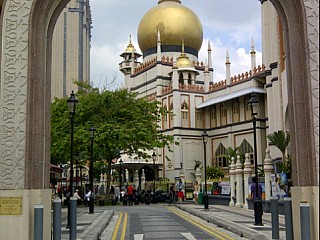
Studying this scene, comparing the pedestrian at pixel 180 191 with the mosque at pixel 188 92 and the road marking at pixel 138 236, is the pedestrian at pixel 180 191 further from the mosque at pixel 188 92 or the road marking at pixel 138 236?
the road marking at pixel 138 236

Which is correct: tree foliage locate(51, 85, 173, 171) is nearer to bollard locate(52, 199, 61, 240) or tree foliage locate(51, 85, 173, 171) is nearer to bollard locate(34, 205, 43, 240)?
bollard locate(52, 199, 61, 240)

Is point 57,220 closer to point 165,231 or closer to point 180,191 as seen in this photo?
point 165,231

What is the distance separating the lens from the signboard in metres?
9.34

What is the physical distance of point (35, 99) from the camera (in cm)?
990

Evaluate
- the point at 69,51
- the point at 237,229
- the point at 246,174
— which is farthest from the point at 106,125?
the point at 69,51

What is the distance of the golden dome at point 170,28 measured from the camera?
188 feet

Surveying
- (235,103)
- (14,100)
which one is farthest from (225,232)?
(235,103)

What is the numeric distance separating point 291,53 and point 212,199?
24.3 meters

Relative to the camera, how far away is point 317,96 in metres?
9.45

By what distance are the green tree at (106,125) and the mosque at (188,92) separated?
9806 mm

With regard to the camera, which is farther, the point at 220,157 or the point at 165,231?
the point at 220,157

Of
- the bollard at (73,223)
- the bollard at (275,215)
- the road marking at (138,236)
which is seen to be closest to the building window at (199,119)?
the road marking at (138,236)

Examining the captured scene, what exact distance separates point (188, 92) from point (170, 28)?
8491 mm

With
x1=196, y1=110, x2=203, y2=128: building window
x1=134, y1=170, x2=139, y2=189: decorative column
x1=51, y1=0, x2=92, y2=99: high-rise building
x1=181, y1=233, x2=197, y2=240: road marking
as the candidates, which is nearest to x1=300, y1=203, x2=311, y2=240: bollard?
x1=181, y1=233, x2=197, y2=240: road marking
